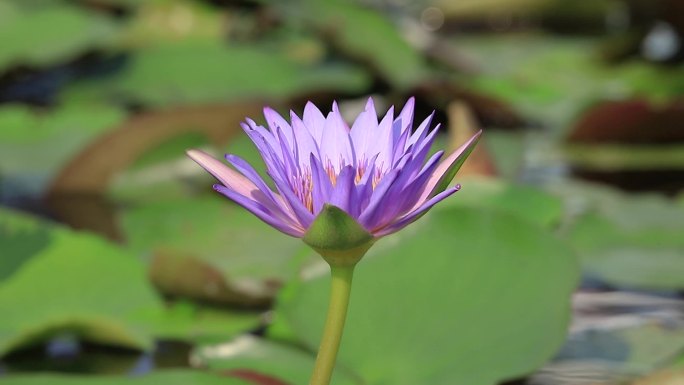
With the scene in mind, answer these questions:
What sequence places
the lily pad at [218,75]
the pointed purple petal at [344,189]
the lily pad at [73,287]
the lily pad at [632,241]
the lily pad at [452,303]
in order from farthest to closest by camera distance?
the lily pad at [218,75], the lily pad at [632,241], the lily pad at [73,287], the lily pad at [452,303], the pointed purple petal at [344,189]

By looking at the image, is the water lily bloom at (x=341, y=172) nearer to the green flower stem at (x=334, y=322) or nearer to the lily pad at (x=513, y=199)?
the green flower stem at (x=334, y=322)

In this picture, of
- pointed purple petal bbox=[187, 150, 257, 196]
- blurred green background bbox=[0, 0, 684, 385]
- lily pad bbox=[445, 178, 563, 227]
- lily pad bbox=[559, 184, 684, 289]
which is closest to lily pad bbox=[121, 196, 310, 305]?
blurred green background bbox=[0, 0, 684, 385]

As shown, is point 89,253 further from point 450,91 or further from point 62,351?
point 450,91

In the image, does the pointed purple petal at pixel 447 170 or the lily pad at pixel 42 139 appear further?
the lily pad at pixel 42 139

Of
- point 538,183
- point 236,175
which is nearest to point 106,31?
point 538,183

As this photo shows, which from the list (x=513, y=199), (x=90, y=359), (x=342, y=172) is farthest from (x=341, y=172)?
(x=513, y=199)

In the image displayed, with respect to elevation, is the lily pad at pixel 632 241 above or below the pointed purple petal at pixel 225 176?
above

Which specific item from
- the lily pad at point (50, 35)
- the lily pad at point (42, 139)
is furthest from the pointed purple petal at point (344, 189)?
the lily pad at point (50, 35)

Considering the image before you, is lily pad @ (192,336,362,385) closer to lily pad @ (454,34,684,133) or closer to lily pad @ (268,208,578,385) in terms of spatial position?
lily pad @ (268,208,578,385)

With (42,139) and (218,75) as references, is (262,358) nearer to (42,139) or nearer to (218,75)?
(42,139)
